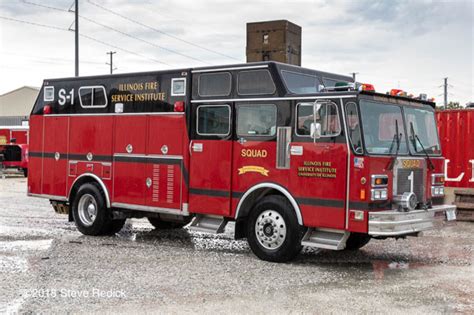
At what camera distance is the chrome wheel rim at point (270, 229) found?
8.99m

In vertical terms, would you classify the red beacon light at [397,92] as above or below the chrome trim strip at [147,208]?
above

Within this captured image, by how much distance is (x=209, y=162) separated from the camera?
989 cm

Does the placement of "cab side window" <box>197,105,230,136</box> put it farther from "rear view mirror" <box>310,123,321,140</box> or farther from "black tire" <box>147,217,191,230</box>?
"black tire" <box>147,217,191,230</box>

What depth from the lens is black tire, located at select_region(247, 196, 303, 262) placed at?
884 cm

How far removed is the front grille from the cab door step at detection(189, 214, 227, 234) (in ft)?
9.60

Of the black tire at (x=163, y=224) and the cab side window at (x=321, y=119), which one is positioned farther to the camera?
the black tire at (x=163, y=224)

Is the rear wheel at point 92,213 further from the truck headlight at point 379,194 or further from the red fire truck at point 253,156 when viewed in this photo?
the truck headlight at point 379,194

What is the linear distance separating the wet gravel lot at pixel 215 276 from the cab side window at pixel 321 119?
6.63 ft

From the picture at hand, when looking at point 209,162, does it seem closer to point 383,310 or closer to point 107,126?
point 107,126

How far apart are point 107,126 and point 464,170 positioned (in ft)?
29.5

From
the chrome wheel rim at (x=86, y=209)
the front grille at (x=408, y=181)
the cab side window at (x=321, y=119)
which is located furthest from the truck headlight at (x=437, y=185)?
the chrome wheel rim at (x=86, y=209)

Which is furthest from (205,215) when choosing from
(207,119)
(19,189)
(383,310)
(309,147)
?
(19,189)

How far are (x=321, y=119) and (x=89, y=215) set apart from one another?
18.2ft

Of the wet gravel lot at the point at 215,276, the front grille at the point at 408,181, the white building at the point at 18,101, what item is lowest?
the wet gravel lot at the point at 215,276
